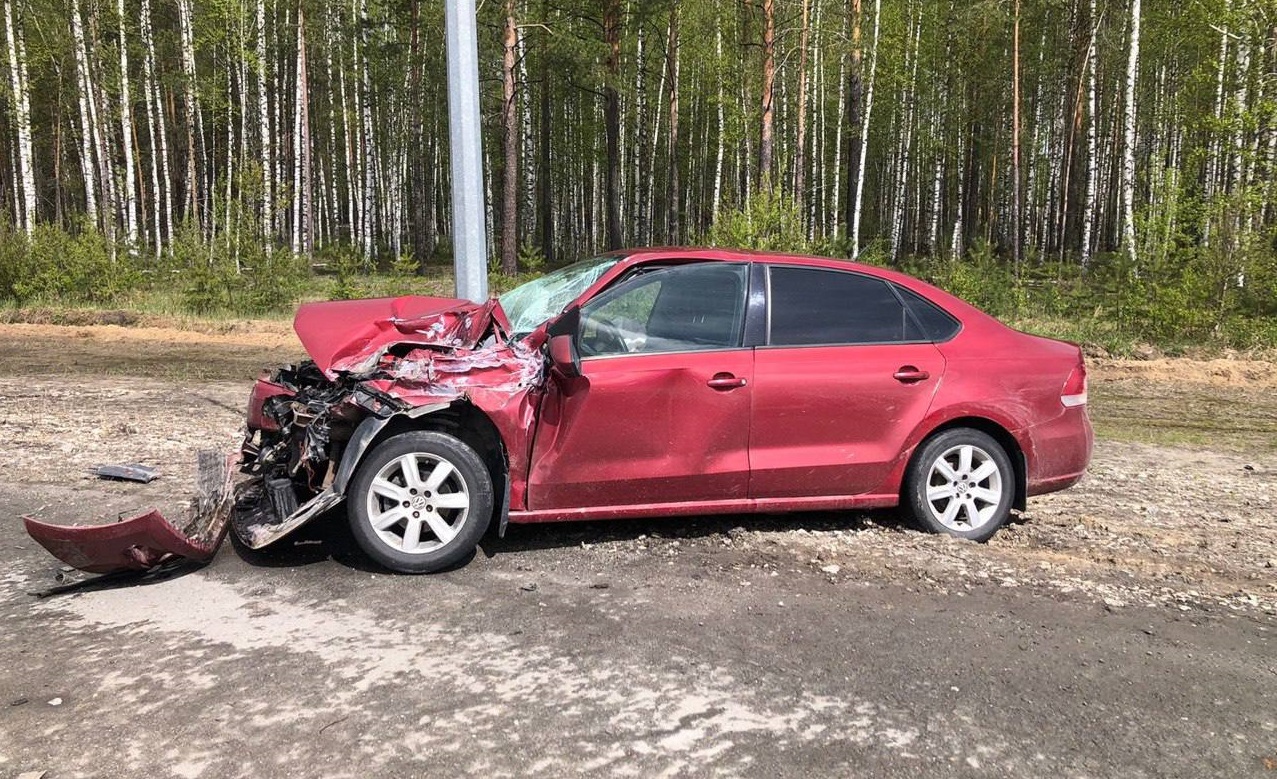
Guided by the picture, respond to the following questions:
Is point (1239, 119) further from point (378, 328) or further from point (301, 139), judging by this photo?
point (301, 139)

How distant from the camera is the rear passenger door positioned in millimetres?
4973

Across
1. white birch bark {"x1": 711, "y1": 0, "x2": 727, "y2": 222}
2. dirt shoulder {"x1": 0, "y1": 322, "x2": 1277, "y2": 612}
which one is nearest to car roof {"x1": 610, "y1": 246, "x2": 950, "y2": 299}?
dirt shoulder {"x1": 0, "y1": 322, "x2": 1277, "y2": 612}

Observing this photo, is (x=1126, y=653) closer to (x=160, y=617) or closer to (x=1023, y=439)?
(x=1023, y=439)

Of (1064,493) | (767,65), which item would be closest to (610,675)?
(1064,493)

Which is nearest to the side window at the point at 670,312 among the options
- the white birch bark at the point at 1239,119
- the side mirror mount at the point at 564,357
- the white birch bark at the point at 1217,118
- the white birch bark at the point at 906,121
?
the side mirror mount at the point at 564,357

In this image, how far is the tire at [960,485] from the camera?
525cm

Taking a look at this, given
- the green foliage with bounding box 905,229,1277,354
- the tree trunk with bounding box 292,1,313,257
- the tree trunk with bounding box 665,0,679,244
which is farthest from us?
the tree trunk with bounding box 665,0,679,244

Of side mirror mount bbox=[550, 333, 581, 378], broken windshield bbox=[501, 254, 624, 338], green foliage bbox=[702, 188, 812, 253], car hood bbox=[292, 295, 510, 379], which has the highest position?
green foliage bbox=[702, 188, 812, 253]

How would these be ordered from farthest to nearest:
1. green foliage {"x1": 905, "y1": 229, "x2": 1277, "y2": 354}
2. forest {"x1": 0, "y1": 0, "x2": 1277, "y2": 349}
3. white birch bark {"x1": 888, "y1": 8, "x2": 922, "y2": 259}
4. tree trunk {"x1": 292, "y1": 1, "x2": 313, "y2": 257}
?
white birch bark {"x1": 888, "y1": 8, "x2": 922, "y2": 259}, tree trunk {"x1": 292, "y1": 1, "x2": 313, "y2": 257}, forest {"x1": 0, "y1": 0, "x2": 1277, "y2": 349}, green foliage {"x1": 905, "y1": 229, "x2": 1277, "y2": 354}

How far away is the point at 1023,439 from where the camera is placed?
528cm

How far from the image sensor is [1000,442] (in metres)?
5.38

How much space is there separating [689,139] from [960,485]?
38.1 m

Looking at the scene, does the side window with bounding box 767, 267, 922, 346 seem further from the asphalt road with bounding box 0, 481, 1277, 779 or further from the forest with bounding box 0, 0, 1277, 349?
the forest with bounding box 0, 0, 1277, 349

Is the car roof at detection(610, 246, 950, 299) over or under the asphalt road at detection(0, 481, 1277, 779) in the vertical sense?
over
